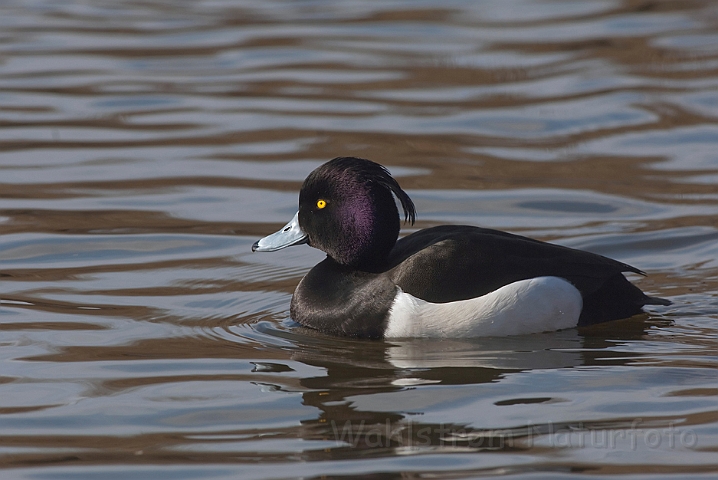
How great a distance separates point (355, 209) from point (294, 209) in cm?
233

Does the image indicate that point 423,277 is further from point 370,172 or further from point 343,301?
point 370,172

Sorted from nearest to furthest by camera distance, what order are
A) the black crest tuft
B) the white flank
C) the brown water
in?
the brown water → the white flank → the black crest tuft

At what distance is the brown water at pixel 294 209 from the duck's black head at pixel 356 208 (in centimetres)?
48

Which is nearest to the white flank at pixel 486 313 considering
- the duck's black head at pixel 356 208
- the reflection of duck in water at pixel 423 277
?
the reflection of duck in water at pixel 423 277

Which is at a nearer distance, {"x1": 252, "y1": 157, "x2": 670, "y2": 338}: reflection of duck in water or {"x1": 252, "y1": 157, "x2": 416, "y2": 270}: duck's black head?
{"x1": 252, "y1": 157, "x2": 670, "y2": 338}: reflection of duck in water

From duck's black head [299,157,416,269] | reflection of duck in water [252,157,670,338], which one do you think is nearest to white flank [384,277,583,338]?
reflection of duck in water [252,157,670,338]

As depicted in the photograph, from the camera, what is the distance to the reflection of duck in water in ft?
18.1

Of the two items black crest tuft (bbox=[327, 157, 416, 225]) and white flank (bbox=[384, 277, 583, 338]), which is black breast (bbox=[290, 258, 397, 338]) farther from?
black crest tuft (bbox=[327, 157, 416, 225])

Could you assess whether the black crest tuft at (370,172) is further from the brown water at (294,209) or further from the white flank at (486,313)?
the brown water at (294,209)

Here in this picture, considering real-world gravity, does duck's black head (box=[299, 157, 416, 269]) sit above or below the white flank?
above

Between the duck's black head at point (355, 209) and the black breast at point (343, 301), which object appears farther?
the duck's black head at point (355, 209)

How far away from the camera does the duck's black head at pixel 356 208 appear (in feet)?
18.8

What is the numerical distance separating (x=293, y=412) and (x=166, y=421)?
1.55ft

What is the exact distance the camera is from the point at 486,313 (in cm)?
550
